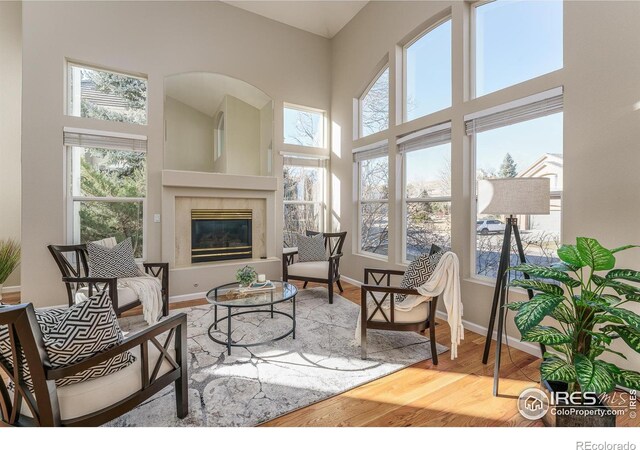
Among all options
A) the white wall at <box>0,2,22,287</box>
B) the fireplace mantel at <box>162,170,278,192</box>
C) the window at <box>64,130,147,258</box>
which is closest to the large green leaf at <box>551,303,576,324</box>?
the fireplace mantel at <box>162,170,278,192</box>

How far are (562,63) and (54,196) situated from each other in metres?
5.33

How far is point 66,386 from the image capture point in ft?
4.51

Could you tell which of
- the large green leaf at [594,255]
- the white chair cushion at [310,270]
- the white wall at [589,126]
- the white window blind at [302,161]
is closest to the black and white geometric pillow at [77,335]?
the large green leaf at [594,255]

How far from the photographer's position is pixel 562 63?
2438 millimetres

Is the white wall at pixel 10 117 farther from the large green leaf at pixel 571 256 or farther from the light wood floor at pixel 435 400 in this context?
the large green leaf at pixel 571 256

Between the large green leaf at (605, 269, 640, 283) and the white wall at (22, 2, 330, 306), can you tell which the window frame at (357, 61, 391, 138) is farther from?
the large green leaf at (605, 269, 640, 283)

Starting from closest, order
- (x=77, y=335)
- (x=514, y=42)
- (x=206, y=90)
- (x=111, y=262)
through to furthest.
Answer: (x=77, y=335), (x=514, y=42), (x=111, y=262), (x=206, y=90)

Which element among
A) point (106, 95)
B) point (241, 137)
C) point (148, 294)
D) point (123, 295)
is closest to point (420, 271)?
point (148, 294)

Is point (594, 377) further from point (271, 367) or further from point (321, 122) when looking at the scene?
point (321, 122)

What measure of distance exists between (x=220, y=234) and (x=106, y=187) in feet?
5.20

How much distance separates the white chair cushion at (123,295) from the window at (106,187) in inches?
41.3

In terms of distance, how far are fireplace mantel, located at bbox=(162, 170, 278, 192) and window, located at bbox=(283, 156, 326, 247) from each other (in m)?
0.40

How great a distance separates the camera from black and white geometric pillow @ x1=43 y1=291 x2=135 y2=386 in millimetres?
1281

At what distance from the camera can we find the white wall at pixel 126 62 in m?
3.49
